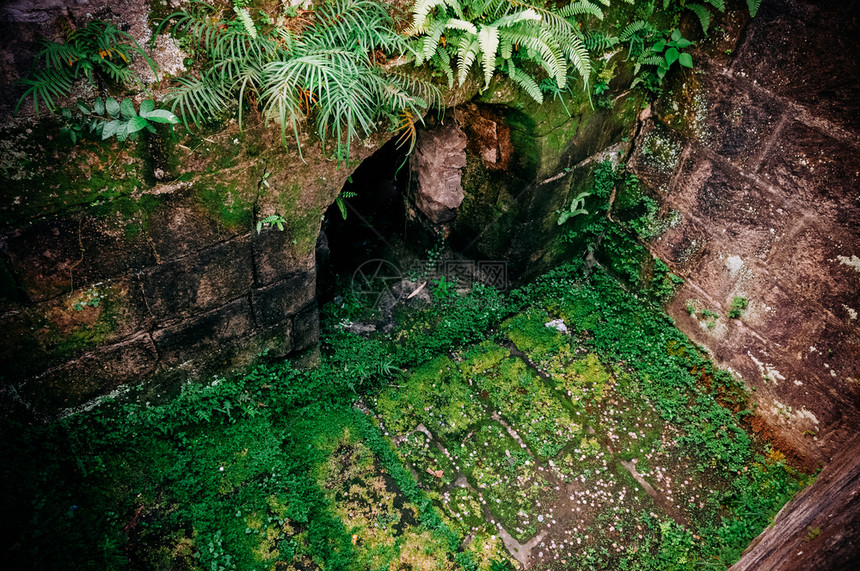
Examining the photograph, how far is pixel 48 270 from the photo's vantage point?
321 centimetres

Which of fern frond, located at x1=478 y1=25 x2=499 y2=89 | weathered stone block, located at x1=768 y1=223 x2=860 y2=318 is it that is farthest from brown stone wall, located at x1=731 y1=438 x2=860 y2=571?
fern frond, located at x1=478 y1=25 x2=499 y2=89

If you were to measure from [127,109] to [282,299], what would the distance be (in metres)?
1.94

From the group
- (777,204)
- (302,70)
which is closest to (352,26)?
(302,70)

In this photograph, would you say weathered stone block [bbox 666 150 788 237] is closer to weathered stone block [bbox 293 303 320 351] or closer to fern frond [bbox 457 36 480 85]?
fern frond [bbox 457 36 480 85]

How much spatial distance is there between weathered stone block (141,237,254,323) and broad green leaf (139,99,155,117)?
108 centimetres

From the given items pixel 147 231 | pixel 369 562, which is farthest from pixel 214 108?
pixel 369 562

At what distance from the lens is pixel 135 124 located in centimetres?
295

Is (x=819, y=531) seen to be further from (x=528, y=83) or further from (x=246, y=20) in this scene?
(x=246, y=20)

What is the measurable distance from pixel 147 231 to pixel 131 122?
79 cm

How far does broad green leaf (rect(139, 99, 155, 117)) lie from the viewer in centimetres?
298

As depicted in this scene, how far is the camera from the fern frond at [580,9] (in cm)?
395

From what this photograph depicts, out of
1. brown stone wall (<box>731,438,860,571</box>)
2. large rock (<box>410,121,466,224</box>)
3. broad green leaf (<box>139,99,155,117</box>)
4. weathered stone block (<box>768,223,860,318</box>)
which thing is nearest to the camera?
brown stone wall (<box>731,438,860,571</box>)

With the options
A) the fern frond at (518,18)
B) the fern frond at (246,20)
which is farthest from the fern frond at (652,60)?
the fern frond at (246,20)

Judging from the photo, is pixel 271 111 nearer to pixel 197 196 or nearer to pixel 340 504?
pixel 197 196
